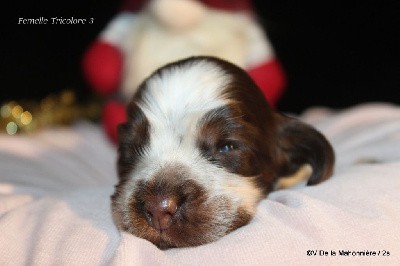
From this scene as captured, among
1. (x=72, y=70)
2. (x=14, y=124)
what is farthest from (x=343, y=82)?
(x=14, y=124)

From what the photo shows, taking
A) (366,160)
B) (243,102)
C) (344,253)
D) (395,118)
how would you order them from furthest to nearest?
(395,118) → (366,160) → (243,102) → (344,253)

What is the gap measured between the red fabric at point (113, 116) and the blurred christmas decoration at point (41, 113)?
411mm

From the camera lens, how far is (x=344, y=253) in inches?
67.3

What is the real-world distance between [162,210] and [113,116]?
1.56 meters

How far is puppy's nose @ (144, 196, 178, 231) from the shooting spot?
1.73 meters

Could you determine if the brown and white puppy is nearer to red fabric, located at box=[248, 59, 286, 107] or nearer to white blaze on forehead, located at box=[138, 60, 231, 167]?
white blaze on forehead, located at box=[138, 60, 231, 167]

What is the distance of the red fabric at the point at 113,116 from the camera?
3195mm

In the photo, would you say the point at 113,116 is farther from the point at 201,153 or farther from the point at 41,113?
the point at 201,153

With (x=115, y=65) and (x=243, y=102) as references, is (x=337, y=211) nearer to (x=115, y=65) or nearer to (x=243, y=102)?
(x=243, y=102)

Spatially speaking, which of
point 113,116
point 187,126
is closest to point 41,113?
point 113,116

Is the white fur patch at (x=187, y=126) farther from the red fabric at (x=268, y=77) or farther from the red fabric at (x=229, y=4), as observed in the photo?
the red fabric at (x=229, y=4)

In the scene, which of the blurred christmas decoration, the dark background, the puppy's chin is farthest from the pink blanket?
the dark background

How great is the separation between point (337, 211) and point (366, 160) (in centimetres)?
75

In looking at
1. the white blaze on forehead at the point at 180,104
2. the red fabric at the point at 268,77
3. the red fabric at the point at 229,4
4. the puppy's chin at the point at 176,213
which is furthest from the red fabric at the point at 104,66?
the puppy's chin at the point at 176,213
